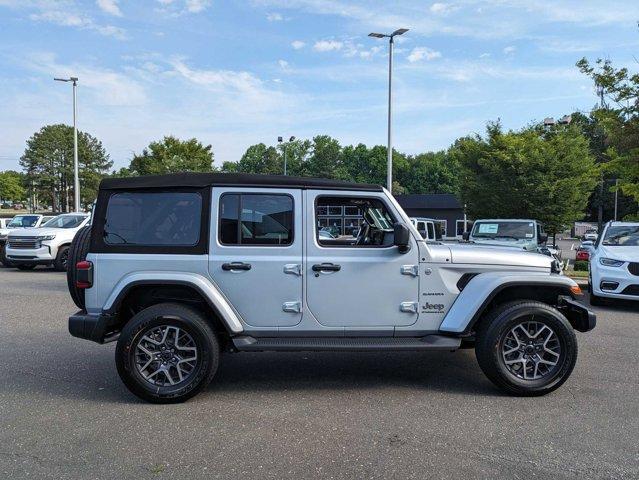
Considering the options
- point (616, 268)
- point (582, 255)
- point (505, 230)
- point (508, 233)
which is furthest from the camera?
point (582, 255)

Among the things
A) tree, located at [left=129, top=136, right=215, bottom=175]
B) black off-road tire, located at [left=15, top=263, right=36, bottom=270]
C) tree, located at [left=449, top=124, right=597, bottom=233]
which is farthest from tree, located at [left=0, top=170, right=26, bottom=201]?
tree, located at [left=449, top=124, right=597, bottom=233]

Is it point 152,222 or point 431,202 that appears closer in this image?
point 152,222

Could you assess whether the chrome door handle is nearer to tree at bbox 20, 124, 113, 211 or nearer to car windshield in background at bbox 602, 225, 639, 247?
car windshield in background at bbox 602, 225, 639, 247

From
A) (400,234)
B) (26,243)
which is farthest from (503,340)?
(26,243)

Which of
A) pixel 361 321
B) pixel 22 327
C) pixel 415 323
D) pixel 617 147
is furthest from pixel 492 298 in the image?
pixel 617 147

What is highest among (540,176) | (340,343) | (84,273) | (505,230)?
(540,176)

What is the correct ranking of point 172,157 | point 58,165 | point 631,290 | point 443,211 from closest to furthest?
point 631,290 < point 172,157 < point 443,211 < point 58,165

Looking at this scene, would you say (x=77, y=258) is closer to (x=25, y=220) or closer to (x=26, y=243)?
(x=26, y=243)

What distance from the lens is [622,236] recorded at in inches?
423

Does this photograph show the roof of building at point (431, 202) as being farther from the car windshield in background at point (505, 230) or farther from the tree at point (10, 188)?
the tree at point (10, 188)

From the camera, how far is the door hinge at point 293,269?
15.9 feet

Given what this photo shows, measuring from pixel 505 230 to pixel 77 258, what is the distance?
38.2 feet

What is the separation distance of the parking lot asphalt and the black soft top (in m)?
1.88

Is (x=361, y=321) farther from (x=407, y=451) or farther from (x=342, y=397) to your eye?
(x=407, y=451)
